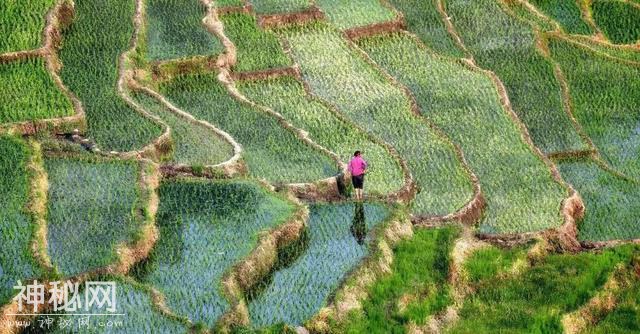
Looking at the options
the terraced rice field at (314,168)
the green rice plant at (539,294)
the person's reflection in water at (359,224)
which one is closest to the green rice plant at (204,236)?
the terraced rice field at (314,168)

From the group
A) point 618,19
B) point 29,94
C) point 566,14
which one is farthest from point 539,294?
point 618,19

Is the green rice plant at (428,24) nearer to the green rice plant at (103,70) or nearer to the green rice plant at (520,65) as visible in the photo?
the green rice plant at (520,65)

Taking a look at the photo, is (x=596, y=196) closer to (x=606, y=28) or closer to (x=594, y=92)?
(x=594, y=92)

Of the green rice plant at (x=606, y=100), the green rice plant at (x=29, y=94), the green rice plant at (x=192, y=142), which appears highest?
the green rice plant at (x=29, y=94)

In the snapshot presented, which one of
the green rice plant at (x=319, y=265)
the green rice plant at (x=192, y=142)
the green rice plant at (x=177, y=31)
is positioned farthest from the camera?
the green rice plant at (x=177, y=31)

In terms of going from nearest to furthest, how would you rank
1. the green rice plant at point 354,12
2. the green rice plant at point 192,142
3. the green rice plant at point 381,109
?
1. the green rice plant at point 192,142
2. the green rice plant at point 381,109
3. the green rice plant at point 354,12

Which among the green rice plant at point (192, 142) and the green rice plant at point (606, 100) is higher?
the green rice plant at point (192, 142)

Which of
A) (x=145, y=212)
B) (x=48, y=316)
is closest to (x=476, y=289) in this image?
(x=145, y=212)

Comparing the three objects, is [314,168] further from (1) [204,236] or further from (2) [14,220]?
(2) [14,220]
